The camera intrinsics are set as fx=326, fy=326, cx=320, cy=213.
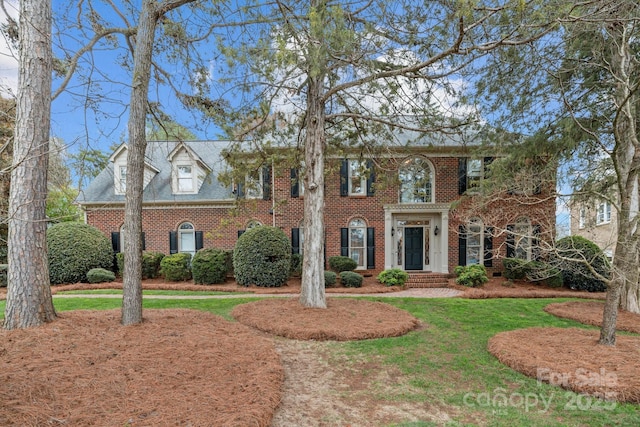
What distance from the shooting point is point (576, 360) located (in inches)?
172

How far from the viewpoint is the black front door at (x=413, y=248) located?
13.8 m

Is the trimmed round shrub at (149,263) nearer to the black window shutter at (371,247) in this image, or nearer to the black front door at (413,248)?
the black window shutter at (371,247)

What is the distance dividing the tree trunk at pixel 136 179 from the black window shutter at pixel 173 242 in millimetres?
8640

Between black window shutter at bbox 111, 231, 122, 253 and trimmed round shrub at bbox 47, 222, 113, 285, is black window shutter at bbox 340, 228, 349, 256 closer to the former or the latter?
black window shutter at bbox 111, 231, 122, 253

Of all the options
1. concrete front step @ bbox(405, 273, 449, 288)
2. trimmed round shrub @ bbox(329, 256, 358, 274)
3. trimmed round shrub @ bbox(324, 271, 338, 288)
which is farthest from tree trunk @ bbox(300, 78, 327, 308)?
concrete front step @ bbox(405, 273, 449, 288)

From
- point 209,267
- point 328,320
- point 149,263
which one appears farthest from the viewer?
point 149,263

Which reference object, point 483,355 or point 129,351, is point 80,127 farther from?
point 483,355

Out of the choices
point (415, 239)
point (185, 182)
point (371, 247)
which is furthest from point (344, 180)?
point (185, 182)

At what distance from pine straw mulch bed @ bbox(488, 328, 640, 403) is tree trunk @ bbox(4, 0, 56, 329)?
23.4 feet

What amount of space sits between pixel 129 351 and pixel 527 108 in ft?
32.4

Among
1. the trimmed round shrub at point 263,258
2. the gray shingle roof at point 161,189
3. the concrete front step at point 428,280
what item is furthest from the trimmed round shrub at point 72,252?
the concrete front step at point 428,280

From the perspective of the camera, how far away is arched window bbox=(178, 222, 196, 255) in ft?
45.9

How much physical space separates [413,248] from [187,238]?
9680 millimetres

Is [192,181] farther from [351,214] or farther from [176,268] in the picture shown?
[351,214]
